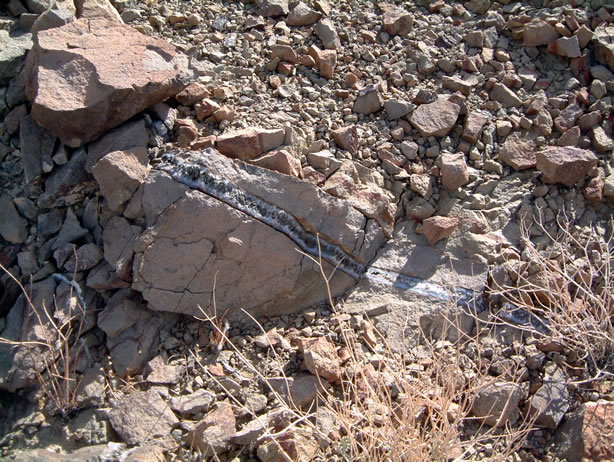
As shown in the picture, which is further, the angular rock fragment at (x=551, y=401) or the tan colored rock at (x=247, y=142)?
the tan colored rock at (x=247, y=142)

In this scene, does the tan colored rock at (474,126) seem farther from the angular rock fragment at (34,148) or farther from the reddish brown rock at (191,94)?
the angular rock fragment at (34,148)

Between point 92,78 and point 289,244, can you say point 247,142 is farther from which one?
point 92,78

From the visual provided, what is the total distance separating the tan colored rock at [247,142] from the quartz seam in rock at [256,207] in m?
0.16

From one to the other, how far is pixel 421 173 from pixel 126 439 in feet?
6.01

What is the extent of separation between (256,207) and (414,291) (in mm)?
838

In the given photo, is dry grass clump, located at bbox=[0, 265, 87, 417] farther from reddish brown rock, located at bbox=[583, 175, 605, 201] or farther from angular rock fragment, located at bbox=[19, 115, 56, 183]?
reddish brown rock, located at bbox=[583, 175, 605, 201]

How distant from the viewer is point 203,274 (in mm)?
2691

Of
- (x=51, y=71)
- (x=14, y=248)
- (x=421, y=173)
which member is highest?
(x=51, y=71)

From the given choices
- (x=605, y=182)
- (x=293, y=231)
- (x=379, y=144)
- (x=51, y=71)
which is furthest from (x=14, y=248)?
(x=605, y=182)

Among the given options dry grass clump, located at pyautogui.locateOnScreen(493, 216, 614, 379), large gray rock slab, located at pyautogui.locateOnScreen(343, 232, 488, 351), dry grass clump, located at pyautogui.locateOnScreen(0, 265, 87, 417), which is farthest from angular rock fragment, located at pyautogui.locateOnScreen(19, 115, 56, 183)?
dry grass clump, located at pyautogui.locateOnScreen(493, 216, 614, 379)

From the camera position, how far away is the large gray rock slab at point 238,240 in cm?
267

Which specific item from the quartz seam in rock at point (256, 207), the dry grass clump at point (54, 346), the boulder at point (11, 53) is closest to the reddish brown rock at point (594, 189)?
the quartz seam in rock at point (256, 207)

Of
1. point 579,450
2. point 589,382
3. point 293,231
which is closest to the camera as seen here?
point 579,450

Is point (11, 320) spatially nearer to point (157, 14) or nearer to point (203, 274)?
point (203, 274)
